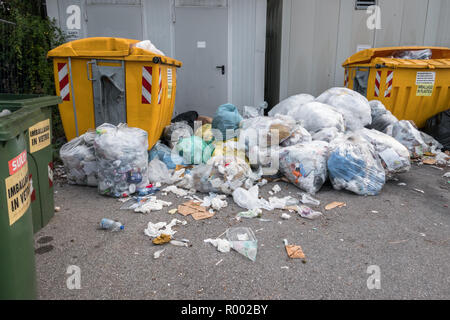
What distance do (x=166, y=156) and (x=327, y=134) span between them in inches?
79.1

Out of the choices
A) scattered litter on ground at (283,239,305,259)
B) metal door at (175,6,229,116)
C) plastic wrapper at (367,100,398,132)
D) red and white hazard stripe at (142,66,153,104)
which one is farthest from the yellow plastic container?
scattered litter on ground at (283,239,305,259)

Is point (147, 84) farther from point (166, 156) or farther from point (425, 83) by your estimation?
point (425, 83)

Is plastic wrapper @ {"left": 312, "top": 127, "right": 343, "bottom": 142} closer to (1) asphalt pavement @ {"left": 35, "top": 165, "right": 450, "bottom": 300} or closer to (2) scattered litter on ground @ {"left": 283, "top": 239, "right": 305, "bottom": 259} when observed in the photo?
(1) asphalt pavement @ {"left": 35, "top": 165, "right": 450, "bottom": 300}

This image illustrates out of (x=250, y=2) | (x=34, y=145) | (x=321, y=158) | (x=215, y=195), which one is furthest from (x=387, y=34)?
(x=34, y=145)

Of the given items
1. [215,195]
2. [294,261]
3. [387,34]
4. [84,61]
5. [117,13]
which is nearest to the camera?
[294,261]

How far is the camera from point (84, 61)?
3928mm

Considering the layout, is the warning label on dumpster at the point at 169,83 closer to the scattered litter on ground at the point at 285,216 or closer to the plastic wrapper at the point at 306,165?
the plastic wrapper at the point at 306,165

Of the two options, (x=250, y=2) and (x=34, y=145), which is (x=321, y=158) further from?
(x=250, y=2)

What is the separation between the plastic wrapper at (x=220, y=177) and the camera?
11.4 ft

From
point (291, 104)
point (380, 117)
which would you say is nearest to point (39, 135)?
point (291, 104)

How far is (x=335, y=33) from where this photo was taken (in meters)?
6.58
